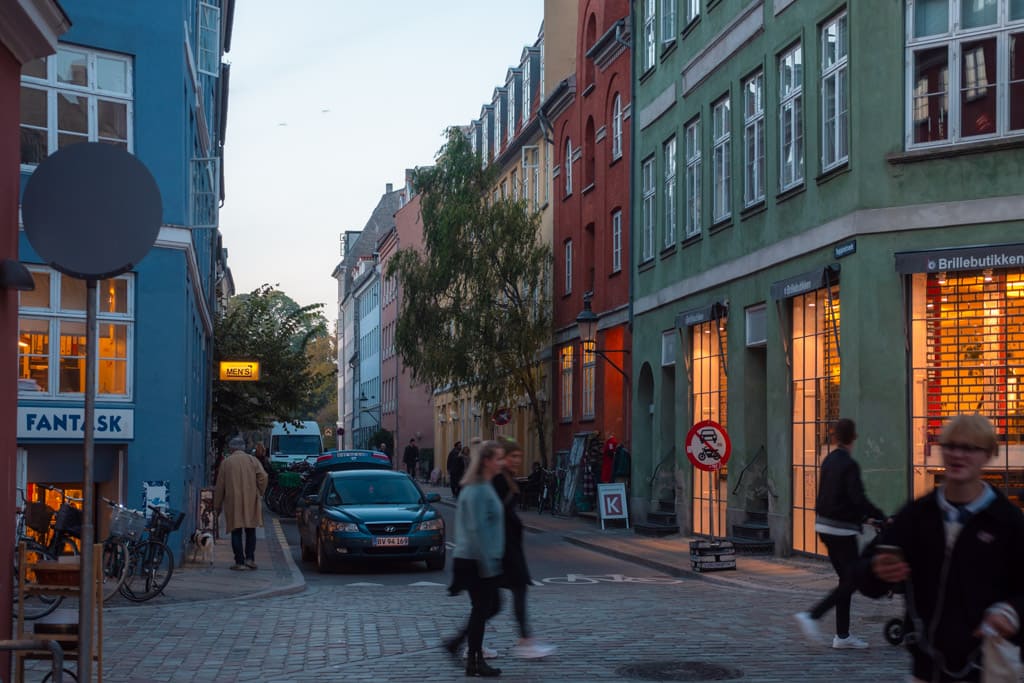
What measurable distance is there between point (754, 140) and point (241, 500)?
10464 millimetres

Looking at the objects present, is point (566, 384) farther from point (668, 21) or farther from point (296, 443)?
point (296, 443)

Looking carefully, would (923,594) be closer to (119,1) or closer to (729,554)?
(729,554)

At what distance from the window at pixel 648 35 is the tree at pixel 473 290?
991 centimetres

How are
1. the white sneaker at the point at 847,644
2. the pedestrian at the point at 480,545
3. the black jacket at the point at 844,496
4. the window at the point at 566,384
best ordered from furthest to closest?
1. the window at the point at 566,384
2. the black jacket at the point at 844,496
3. the white sneaker at the point at 847,644
4. the pedestrian at the point at 480,545

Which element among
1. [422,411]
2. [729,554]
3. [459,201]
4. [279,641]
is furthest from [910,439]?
[422,411]

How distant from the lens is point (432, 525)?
2119 cm

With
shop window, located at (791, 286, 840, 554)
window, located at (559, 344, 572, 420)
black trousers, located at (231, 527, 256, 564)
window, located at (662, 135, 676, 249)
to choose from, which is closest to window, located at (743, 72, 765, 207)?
shop window, located at (791, 286, 840, 554)

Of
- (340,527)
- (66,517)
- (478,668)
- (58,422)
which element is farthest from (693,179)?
(478,668)

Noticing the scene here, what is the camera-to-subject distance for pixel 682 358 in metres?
28.8

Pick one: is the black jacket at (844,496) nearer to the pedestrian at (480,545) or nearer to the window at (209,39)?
the pedestrian at (480,545)

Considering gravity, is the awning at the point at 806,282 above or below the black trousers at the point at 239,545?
above

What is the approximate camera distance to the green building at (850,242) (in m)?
18.8

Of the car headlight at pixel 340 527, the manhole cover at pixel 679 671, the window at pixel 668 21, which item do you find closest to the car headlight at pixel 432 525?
the car headlight at pixel 340 527

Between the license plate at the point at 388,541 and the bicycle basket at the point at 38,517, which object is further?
the license plate at the point at 388,541
